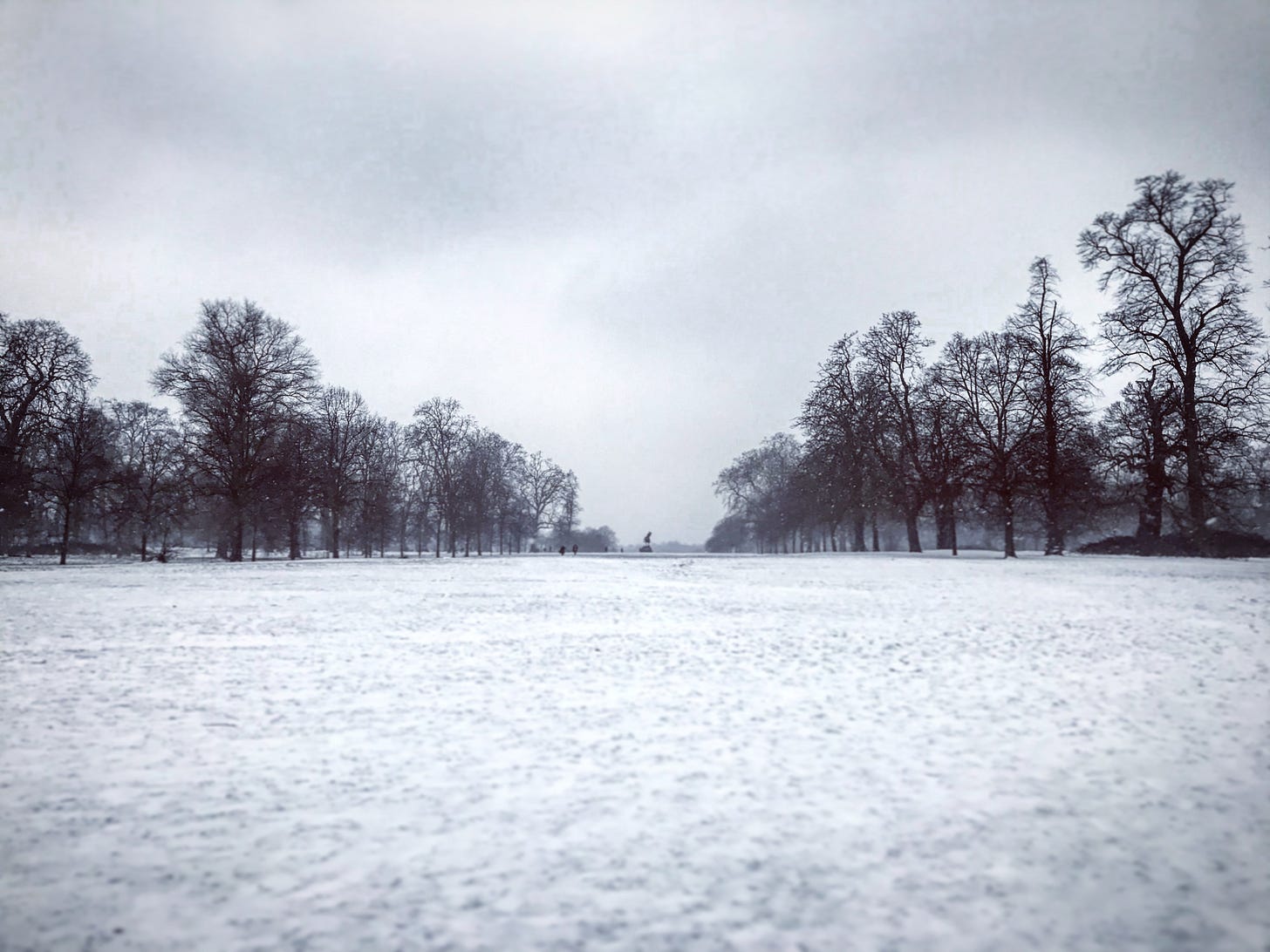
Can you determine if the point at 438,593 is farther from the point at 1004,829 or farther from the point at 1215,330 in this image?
the point at 1215,330

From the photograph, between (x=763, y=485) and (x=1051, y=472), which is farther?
(x=763, y=485)

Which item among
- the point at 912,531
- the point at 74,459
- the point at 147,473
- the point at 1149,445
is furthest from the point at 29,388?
the point at 1149,445

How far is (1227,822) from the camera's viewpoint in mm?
4199

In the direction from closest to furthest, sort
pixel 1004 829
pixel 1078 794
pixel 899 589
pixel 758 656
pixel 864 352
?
pixel 1004 829
pixel 1078 794
pixel 758 656
pixel 899 589
pixel 864 352

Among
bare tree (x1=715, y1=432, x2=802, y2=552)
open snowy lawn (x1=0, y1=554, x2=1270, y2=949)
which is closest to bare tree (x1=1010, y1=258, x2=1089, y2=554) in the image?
open snowy lawn (x1=0, y1=554, x2=1270, y2=949)

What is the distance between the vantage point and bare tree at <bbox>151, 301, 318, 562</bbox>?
31.0m

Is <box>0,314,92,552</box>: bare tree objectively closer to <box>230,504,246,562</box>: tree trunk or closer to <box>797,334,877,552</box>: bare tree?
<box>230,504,246,562</box>: tree trunk

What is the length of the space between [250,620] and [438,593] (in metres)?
5.49

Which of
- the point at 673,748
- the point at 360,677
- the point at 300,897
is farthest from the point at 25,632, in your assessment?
the point at 673,748

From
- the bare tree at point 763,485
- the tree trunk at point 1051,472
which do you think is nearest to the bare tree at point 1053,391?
the tree trunk at point 1051,472

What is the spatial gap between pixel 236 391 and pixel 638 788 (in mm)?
34529

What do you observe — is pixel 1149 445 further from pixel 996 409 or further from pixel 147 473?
pixel 147 473

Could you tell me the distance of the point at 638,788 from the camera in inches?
186

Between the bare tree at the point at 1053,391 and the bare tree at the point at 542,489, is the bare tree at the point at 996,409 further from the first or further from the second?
the bare tree at the point at 542,489
